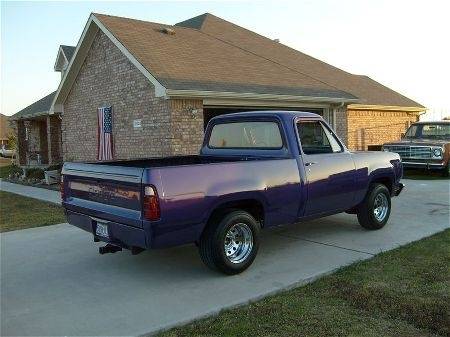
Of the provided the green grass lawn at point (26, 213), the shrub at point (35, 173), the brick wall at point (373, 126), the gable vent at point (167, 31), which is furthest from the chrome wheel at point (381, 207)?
the shrub at point (35, 173)

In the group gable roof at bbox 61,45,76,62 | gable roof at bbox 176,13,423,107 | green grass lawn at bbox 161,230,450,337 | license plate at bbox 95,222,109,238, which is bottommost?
green grass lawn at bbox 161,230,450,337

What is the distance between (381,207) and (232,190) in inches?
140

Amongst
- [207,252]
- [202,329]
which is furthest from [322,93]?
[202,329]

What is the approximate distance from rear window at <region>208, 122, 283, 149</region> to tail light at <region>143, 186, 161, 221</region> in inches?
86.9

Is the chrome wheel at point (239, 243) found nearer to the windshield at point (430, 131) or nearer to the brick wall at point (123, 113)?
the brick wall at point (123, 113)

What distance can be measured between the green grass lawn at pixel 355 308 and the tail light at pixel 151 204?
3.61 feet

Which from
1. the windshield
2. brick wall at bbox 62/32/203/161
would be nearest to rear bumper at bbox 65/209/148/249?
brick wall at bbox 62/32/203/161

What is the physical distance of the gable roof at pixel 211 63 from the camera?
510 inches

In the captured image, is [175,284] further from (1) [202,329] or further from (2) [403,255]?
(2) [403,255]

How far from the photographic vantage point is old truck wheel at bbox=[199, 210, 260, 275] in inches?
205

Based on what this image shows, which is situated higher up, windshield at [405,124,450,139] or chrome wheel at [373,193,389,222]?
windshield at [405,124,450,139]

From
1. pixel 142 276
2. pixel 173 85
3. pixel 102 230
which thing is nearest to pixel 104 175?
pixel 102 230

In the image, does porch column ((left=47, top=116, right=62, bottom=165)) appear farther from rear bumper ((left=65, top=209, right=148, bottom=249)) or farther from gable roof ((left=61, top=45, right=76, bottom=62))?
rear bumper ((left=65, top=209, right=148, bottom=249))

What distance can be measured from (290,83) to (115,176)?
11.9m
